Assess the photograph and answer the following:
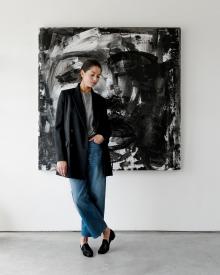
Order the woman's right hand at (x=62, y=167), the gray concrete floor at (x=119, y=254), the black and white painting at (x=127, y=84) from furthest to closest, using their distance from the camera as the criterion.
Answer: the black and white painting at (x=127, y=84) → the woman's right hand at (x=62, y=167) → the gray concrete floor at (x=119, y=254)

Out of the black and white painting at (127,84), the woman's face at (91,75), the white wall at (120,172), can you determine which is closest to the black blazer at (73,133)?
the woman's face at (91,75)

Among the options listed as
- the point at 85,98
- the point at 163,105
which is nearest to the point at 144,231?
the point at 163,105

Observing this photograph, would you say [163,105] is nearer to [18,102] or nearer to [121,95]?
[121,95]

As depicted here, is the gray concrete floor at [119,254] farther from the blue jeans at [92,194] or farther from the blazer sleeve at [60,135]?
the blazer sleeve at [60,135]

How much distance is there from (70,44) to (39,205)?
1521 millimetres

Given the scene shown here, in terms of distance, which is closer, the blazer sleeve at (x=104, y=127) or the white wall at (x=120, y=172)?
the blazer sleeve at (x=104, y=127)

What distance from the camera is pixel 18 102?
3404mm

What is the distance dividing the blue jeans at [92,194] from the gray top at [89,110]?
9 cm

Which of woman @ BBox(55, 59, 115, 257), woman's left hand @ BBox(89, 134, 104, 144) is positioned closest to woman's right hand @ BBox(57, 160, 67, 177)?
woman @ BBox(55, 59, 115, 257)

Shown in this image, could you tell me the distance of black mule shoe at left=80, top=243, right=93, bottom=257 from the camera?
2840 mm

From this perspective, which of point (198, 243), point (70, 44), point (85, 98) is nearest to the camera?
point (85, 98)

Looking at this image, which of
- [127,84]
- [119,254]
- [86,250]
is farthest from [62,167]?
[127,84]

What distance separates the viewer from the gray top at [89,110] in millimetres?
2893

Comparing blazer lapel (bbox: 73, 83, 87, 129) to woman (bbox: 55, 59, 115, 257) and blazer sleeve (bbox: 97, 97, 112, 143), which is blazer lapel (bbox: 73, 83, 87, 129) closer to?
woman (bbox: 55, 59, 115, 257)
